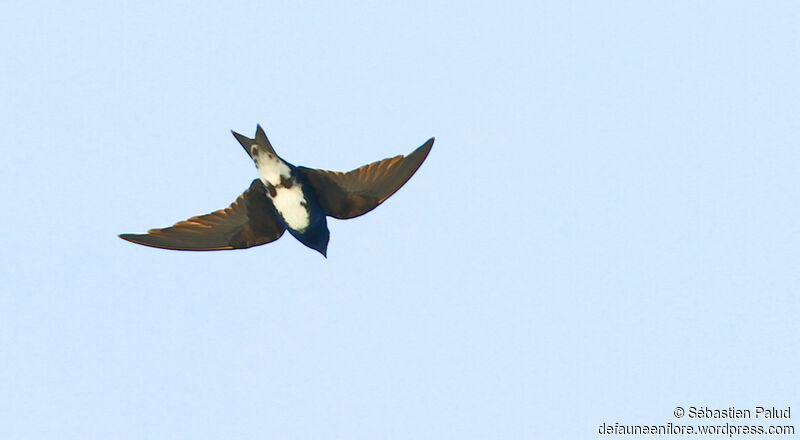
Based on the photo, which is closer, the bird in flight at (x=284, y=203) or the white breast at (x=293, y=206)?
the bird in flight at (x=284, y=203)

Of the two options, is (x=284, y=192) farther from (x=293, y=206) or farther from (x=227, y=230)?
(x=227, y=230)

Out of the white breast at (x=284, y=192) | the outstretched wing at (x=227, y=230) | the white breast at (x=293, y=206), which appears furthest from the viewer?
the outstretched wing at (x=227, y=230)

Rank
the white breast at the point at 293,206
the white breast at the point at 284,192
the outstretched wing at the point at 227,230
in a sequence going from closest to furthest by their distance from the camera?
the white breast at the point at 284,192 < the white breast at the point at 293,206 < the outstretched wing at the point at 227,230

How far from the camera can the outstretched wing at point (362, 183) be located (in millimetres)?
12102

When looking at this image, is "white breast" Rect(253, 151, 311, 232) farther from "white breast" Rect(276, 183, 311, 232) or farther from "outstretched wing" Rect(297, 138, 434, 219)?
"outstretched wing" Rect(297, 138, 434, 219)

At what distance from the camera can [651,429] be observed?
538 inches

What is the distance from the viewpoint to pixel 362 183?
12.3 meters

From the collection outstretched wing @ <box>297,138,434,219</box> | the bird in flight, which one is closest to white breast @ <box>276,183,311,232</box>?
the bird in flight

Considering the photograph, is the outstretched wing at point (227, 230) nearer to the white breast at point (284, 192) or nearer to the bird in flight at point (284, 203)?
the bird in flight at point (284, 203)

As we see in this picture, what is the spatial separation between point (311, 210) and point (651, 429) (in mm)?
5747

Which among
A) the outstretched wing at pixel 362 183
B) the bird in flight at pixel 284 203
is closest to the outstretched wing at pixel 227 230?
the bird in flight at pixel 284 203

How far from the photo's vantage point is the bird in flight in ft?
39.7

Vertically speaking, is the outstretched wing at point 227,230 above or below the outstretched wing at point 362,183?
below

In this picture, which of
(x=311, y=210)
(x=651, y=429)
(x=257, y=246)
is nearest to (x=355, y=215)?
(x=311, y=210)
